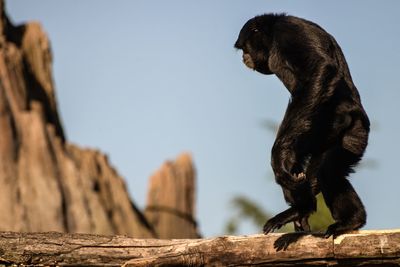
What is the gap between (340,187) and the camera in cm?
942

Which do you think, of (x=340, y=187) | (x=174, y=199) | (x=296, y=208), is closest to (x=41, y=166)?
(x=174, y=199)

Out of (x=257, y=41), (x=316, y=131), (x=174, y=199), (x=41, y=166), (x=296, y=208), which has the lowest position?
(x=296, y=208)

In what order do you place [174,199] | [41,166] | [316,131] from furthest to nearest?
[174,199]
[41,166]
[316,131]

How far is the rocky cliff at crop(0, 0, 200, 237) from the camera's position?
23.7 meters

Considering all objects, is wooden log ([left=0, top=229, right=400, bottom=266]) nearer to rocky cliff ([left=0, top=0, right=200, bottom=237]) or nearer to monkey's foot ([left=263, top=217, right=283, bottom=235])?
monkey's foot ([left=263, top=217, right=283, bottom=235])

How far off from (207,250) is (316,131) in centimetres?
174

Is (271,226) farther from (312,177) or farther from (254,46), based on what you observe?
(254,46)

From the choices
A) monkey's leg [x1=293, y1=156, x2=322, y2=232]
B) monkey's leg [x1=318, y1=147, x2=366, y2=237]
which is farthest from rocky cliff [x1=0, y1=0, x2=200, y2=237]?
monkey's leg [x1=318, y1=147, x2=366, y2=237]

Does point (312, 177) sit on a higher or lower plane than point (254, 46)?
lower

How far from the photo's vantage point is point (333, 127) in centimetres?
952

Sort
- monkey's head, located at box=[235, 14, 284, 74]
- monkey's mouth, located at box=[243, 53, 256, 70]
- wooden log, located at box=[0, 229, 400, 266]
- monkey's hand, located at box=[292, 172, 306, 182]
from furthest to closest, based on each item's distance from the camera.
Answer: monkey's mouth, located at box=[243, 53, 256, 70]
monkey's head, located at box=[235, 14, 284, 74]
monkey's hand, located at box=[292, 172, 306, 182]
wooden log, located at box=[0, 229, 400, 266]

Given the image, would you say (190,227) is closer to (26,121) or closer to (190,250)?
(26,121)

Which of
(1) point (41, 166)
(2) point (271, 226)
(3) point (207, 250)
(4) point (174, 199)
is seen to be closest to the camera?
(3) point (207, 250)

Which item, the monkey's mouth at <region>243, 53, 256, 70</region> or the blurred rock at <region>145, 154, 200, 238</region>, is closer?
the monkey's mouth at <region>243, 53, 256, 70</region>
